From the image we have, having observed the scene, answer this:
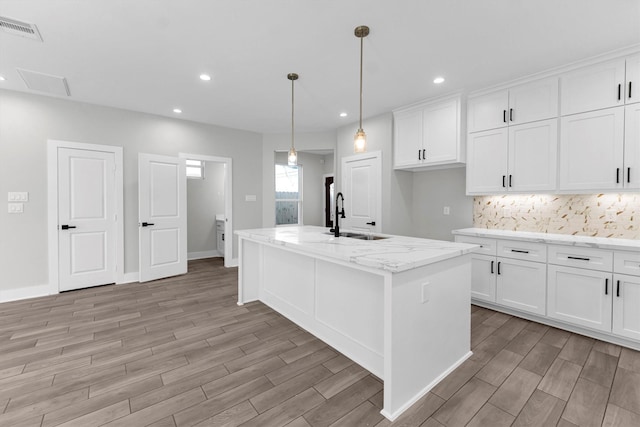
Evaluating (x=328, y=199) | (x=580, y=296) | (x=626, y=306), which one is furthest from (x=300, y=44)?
(x=328, y=199)

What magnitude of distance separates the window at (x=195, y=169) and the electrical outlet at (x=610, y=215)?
6694 millimetres

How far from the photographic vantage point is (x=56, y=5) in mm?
2092

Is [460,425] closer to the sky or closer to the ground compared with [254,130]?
closer to the ground

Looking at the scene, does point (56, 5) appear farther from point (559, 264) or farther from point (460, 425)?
point (559, 264)

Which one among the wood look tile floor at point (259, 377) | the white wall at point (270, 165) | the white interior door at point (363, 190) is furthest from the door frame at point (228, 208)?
the wood look tile floor at point (259, 377)

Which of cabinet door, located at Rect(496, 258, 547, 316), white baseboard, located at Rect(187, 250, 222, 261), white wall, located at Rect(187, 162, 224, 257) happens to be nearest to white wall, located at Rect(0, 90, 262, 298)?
white wall, located at Rect(187, 162, 224, 257)

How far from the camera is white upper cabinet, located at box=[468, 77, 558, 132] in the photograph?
3059 millimetres

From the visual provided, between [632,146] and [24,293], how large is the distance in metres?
7.04

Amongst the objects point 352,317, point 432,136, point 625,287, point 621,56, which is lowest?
point 352,317

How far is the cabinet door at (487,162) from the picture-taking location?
3416 millimetres

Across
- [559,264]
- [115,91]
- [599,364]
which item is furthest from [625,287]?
[115,91]

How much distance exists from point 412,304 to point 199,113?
4.36 m

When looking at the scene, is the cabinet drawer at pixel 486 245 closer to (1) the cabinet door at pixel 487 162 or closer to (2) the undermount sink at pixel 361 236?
(1) the cabinet door at pixel 487 162

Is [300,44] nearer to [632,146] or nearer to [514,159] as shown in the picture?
[514,159]
